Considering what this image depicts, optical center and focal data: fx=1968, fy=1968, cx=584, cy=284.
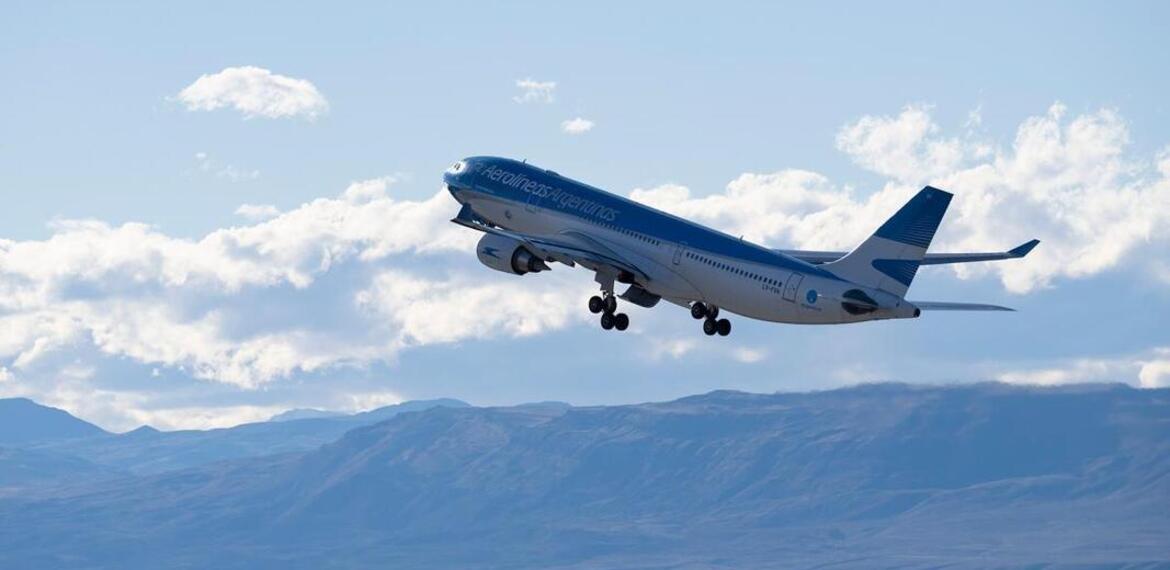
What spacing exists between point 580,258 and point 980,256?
19964 millimetres

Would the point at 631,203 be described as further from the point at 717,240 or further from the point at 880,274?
the point at 880,274

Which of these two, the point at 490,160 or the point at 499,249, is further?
the point at 490,160

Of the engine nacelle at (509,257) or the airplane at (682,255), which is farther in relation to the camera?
the engine nacelle at (509,257)

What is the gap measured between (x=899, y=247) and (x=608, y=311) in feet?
57.3

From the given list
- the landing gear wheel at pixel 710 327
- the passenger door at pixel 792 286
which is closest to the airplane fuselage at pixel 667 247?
the passenger door at pixel 792 286

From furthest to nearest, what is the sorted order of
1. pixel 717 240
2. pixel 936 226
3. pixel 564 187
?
1. pixel 564 187
2. pixel 717 240
3. pixel 936 226

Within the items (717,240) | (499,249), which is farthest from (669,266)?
(499,249)

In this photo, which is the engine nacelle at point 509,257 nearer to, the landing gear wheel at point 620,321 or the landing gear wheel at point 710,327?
the landing gear wheel at point 620,321

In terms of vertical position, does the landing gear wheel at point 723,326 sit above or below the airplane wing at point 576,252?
below

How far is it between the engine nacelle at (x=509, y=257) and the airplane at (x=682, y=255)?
0.05m

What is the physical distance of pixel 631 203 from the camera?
3959 inches

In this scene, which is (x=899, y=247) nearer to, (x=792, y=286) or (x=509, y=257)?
(x=792, y=286)

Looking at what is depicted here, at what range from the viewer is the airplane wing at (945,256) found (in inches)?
3713

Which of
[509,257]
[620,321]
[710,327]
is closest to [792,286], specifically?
[710,327]
